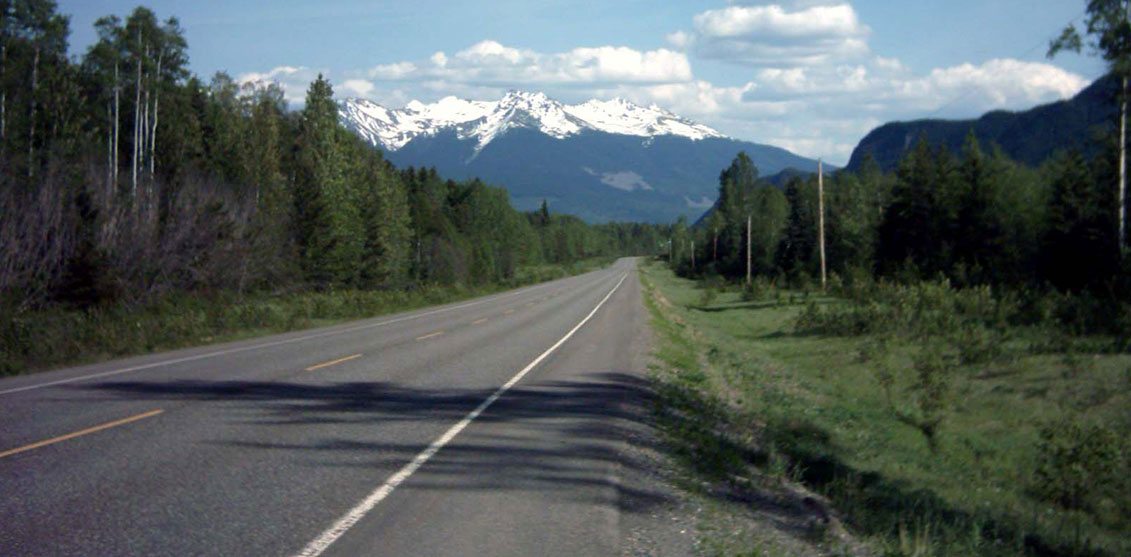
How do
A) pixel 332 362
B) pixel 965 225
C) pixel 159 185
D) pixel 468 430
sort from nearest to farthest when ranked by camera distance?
pixel 468 430, pixel 332 362, pixel 159 185, pixel 965 225

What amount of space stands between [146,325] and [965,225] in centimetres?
4702

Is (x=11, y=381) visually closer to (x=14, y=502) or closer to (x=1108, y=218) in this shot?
(x=14, y=502)

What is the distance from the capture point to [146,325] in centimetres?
2292

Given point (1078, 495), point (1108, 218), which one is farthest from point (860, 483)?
point (1108, 218)

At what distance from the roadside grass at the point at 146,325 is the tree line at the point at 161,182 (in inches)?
89.0

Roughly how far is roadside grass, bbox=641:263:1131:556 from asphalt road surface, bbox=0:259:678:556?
129cm

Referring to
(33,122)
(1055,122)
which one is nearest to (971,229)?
(1055,122)

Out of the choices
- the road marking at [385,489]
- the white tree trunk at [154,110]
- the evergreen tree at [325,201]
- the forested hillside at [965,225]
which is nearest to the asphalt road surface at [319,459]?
the road marking at [385,489]

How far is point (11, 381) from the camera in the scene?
1556 cm

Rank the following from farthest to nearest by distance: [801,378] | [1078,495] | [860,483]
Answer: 1. [801,378]
2. [1078,495]
3. [860,483]

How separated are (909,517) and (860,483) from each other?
213 cm

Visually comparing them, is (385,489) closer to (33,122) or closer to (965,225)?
(33,122)

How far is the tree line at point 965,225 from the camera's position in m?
41.0

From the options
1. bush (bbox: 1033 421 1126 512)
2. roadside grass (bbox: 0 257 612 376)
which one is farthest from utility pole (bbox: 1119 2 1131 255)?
roadside grass (bbox: 0 257 612 376)
